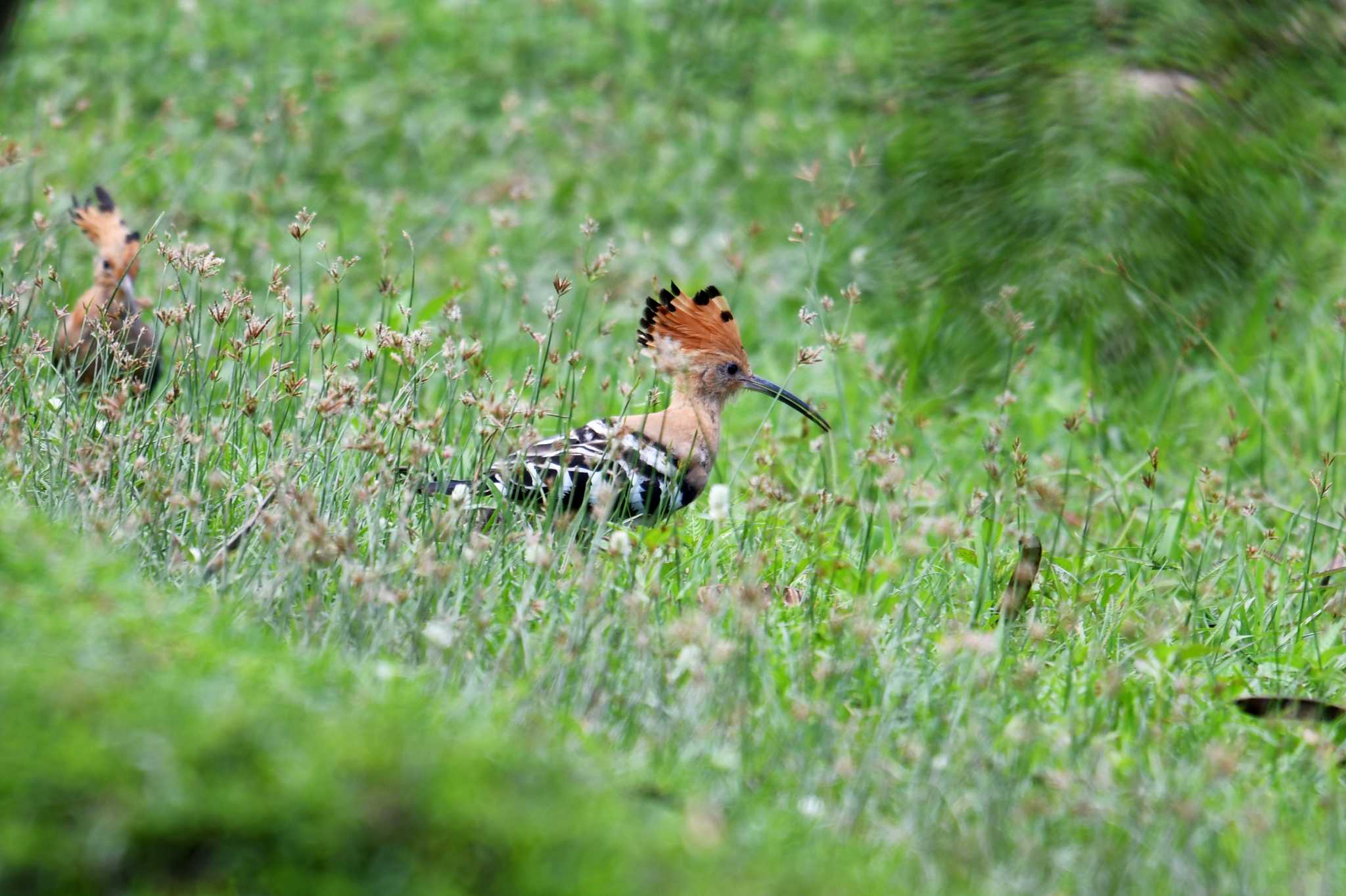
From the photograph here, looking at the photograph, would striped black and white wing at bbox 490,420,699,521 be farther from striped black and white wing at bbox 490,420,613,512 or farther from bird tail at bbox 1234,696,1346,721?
bird tail at bbox 1234,696,1346,721

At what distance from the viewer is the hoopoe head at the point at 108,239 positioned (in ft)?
20.5

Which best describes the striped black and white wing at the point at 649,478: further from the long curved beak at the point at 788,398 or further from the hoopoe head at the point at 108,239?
the hoopoe head at the point at 108,239

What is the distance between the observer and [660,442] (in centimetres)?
478

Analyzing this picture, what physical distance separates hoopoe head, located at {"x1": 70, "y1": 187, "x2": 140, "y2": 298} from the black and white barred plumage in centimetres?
228

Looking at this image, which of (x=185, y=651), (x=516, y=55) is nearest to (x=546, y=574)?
(x=185, y=651)

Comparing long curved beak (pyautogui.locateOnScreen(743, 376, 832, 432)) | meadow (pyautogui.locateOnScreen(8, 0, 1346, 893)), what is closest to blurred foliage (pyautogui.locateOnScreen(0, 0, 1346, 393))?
meadow (pyautogui.locateOnScreen(8, 0, 1346, 893))

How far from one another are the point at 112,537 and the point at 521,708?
1.07 meters

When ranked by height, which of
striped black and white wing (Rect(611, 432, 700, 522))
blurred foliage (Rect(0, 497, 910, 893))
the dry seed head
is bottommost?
striped black and white wing (Rect(611, 432, 700, 522))

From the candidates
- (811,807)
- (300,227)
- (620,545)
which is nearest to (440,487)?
(620,545)

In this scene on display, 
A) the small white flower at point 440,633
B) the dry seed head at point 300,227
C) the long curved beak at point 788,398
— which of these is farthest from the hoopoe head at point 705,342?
the small white flower at point 440,633

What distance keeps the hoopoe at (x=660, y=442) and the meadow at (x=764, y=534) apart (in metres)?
0.12

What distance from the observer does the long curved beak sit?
194 inches

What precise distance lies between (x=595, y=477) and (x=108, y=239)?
10.1 feet

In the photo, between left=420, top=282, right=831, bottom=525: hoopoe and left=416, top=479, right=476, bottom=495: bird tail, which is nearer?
left=416, top=479, right=476, bottom=495: bird tail
